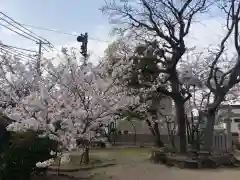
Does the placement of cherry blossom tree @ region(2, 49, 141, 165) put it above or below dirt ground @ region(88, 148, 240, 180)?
above

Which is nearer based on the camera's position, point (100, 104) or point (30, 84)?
point (100, 104)

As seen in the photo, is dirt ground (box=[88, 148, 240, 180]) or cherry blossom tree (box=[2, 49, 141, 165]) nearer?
cherry blossom tree (box=[2, 49, 141, 165])

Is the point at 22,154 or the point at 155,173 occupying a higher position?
the point at 22,154

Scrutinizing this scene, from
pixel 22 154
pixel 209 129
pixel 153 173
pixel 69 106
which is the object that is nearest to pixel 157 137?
pixel 209 129

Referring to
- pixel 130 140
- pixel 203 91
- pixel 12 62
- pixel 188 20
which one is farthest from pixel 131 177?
pixel 130 140

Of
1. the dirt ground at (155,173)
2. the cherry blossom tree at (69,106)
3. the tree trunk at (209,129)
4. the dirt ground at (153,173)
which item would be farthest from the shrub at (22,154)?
the tree trunk at (209,129)

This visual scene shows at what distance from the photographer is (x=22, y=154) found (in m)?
9.01

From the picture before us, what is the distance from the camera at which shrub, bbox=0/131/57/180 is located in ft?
29.4

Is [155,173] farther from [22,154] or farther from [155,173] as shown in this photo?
[22,154]

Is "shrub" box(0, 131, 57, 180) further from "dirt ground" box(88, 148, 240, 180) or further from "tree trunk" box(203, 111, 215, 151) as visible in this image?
"tree trunk" box(203, 111, 215, 151)

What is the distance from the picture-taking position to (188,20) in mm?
15531

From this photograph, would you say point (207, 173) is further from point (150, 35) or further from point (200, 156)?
point (150, 35)

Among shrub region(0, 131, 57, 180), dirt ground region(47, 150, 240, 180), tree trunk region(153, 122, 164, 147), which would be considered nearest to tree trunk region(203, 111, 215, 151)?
dirt ground region(47, 150, 240, 180)

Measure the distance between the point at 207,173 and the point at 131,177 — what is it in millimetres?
2816
